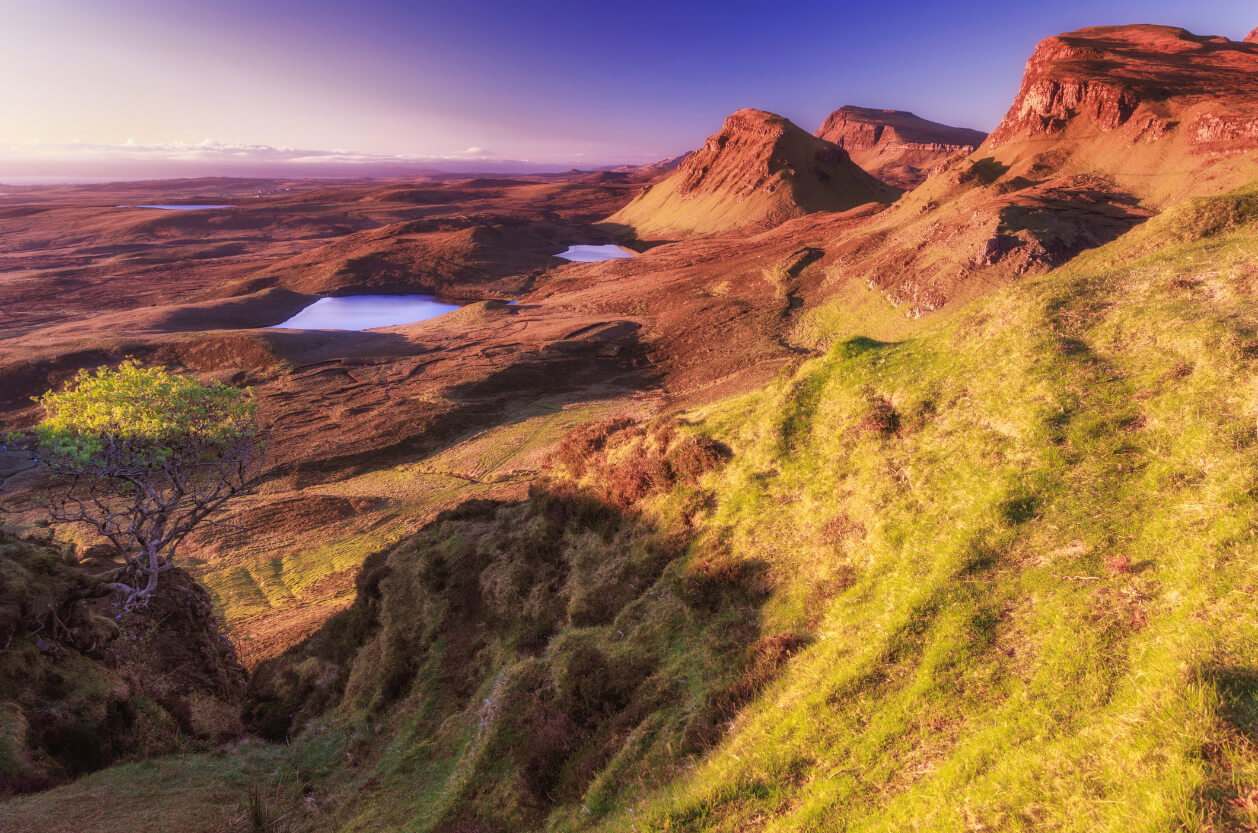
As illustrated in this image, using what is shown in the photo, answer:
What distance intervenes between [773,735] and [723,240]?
10007 centimetres

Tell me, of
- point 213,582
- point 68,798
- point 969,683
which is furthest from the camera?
point 213,582

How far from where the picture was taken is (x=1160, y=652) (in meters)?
6.14

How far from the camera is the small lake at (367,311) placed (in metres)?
82.4

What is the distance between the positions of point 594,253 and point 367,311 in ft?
159

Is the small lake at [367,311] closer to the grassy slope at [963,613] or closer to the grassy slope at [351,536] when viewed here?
the grassy slope at [351,536]

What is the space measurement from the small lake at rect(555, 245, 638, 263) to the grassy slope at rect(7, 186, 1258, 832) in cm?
10094

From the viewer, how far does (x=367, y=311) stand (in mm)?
89375

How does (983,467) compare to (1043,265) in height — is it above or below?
below

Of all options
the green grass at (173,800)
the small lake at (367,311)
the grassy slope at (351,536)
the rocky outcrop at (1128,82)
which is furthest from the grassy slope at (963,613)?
the small lake at (367,311)

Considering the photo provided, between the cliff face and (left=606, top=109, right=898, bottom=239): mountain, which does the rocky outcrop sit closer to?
the cliff face

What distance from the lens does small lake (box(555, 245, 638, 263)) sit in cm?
11325

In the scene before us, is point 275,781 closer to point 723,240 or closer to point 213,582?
point 213,582

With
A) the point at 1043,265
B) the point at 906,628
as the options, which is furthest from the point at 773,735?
the point at 1043,265

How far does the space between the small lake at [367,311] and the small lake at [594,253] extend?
31997mm
